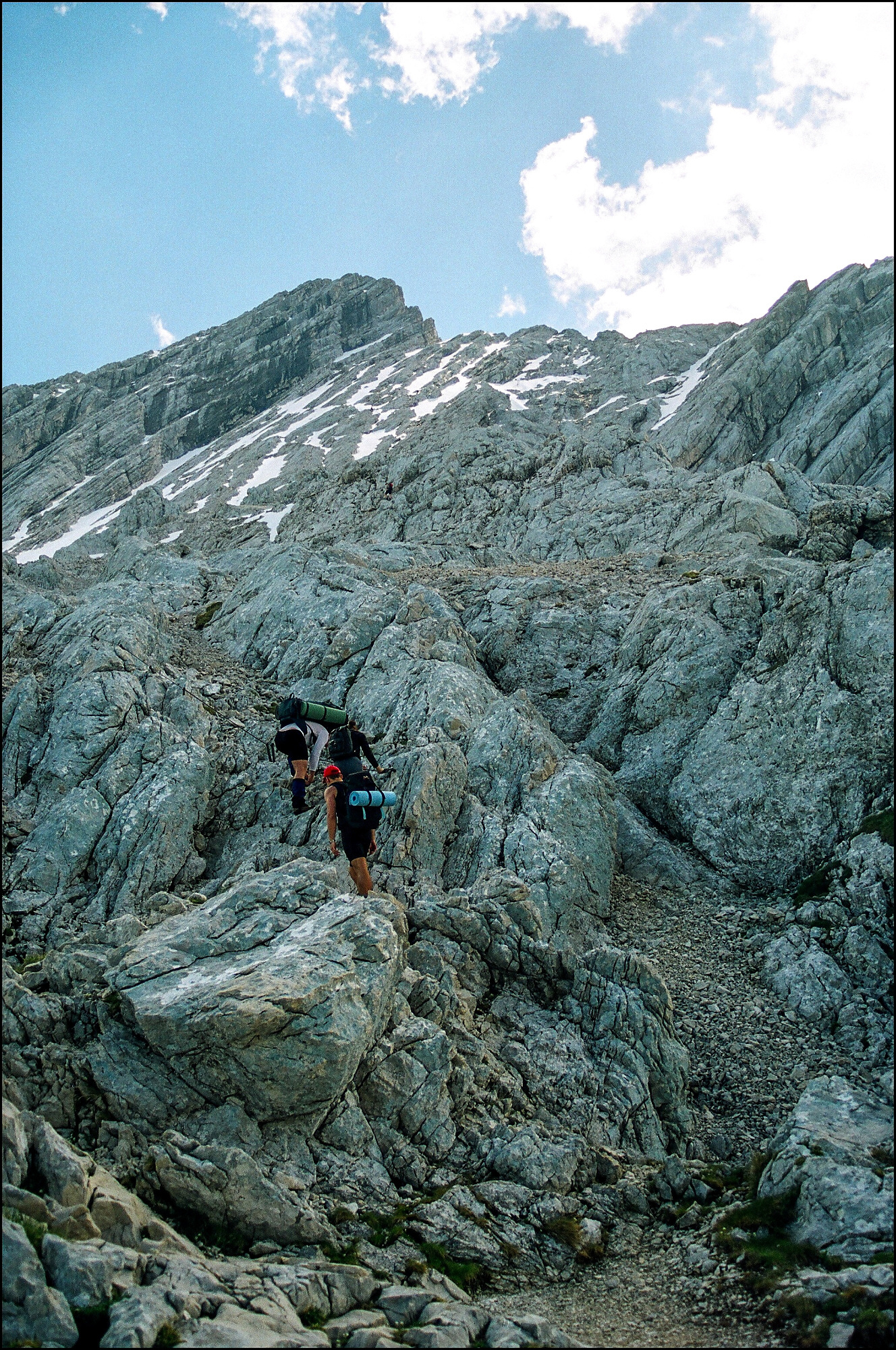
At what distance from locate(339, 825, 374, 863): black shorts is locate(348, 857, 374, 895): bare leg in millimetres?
89

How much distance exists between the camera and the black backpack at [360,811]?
16.3 m

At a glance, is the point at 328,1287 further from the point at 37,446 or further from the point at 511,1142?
the point at 37,446

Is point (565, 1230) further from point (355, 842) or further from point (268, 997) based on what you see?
point (355, 842)

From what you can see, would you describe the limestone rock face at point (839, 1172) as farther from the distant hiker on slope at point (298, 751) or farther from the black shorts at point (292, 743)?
the black shorts at point (292, 743)

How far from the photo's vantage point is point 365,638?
3119cm

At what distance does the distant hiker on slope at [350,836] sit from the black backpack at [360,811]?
36mm

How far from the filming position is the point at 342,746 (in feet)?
56.1

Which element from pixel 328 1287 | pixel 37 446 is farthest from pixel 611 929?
pixel 37 446

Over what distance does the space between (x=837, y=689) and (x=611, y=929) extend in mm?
10003

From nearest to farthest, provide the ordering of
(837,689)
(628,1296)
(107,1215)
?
1. (107,1215)
2. (628,1296)
3. (837,689)

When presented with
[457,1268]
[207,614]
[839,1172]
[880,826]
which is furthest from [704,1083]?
[207,614]

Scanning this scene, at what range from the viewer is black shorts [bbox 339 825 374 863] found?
1650cm

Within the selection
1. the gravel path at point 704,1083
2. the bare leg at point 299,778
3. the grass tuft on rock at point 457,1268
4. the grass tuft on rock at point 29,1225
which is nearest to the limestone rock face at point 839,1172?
the gravel path at point 704,1083

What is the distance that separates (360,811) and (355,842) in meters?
0.81
